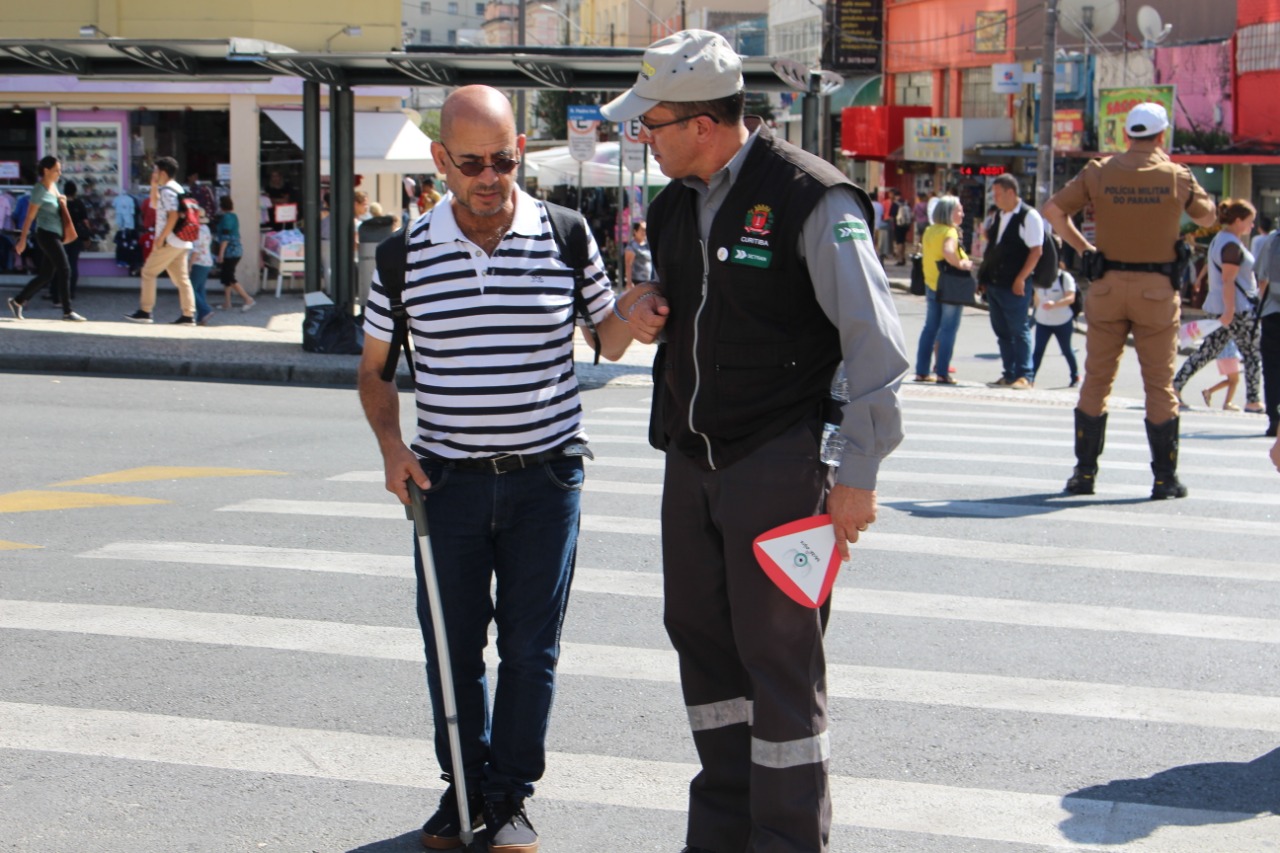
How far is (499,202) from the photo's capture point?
416cm

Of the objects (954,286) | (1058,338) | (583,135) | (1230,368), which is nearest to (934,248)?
(954,286)

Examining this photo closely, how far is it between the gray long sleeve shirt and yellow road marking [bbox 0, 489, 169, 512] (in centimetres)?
617

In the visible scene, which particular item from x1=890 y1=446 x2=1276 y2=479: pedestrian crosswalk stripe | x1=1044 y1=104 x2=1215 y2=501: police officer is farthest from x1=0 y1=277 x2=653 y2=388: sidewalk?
x1=1044 y1=104 x2=1215 y2=501: police officer

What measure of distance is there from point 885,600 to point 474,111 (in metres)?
3.66

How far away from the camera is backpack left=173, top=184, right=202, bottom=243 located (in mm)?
Answer: 18031

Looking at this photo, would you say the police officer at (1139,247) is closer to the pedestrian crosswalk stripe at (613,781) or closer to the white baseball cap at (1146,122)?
the white baseball cap at (1146,122)

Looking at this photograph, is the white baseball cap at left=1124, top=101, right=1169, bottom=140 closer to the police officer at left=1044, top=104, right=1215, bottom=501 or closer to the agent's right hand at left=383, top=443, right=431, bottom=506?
the police officer at left=1044, top=104, right=1215, bottom=501

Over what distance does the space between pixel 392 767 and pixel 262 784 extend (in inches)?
15.7

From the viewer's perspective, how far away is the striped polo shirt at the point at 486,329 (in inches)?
165

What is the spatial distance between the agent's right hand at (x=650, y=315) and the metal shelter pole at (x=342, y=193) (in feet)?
43.0

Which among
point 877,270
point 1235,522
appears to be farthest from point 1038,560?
point 877,270

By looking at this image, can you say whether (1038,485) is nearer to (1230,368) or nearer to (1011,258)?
(1011,258)

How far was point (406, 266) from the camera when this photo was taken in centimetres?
423

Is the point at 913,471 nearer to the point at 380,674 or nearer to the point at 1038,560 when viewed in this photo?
the point at 1038,560
